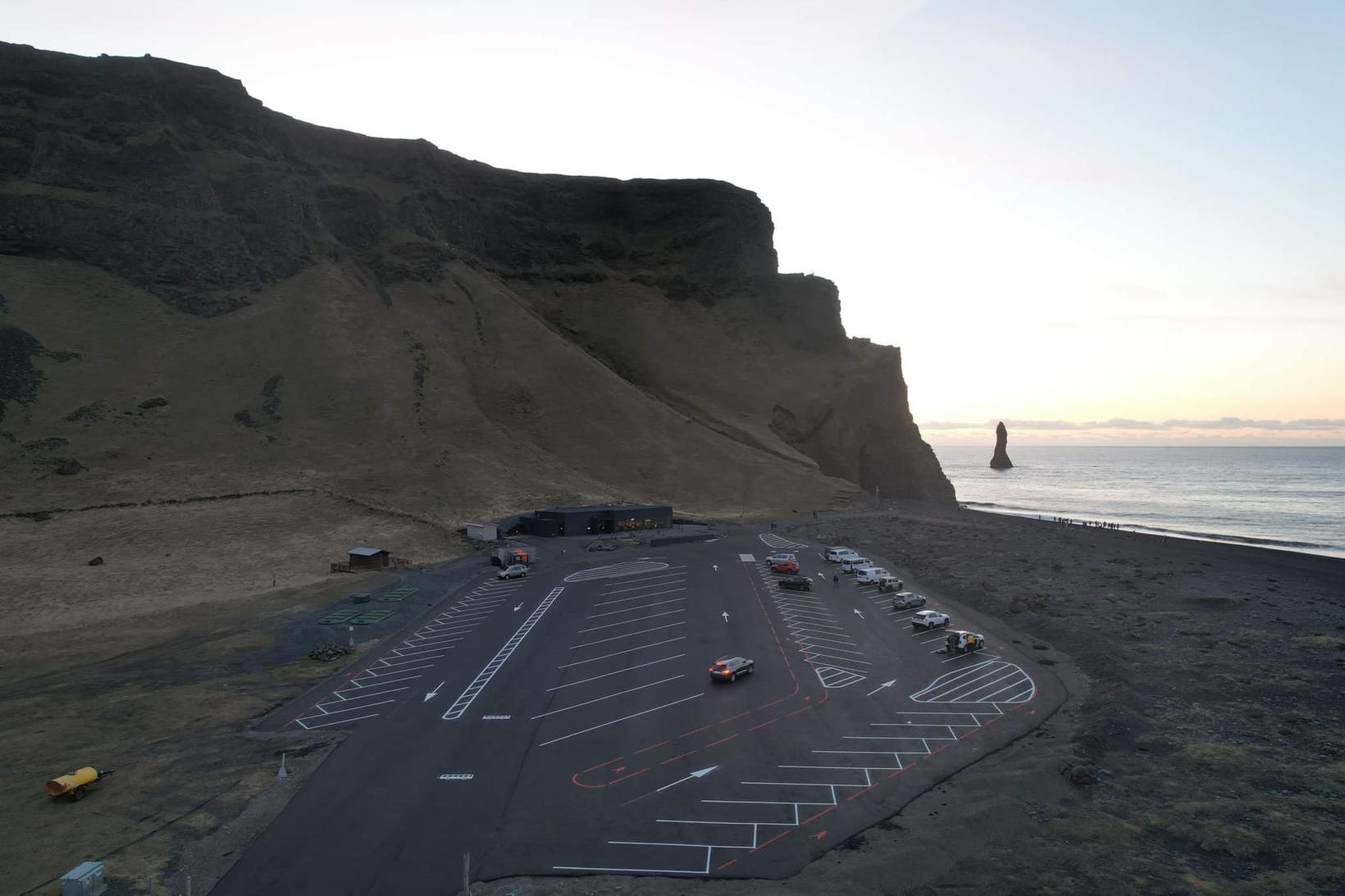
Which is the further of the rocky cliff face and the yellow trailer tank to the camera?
the rocky cliff face

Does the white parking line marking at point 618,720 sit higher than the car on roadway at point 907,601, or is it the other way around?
the car on roadway at point 907,601

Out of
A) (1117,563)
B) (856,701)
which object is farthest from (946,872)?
(1117,563)

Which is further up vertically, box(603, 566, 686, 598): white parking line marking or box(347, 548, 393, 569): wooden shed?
box(347, 548, 393, 569): wooden shed

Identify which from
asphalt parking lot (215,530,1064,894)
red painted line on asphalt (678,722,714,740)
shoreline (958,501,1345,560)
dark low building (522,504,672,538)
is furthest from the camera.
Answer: shoreline (958,501,1345,560)

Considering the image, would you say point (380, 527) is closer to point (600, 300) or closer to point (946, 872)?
point (946, 872)

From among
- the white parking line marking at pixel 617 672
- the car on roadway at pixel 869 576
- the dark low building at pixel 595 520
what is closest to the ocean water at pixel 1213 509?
the car on roadway at pixel 869 576

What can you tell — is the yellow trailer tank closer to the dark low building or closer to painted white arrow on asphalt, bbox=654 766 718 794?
painted white arrow on asphalt, bbox=654 766 718 794

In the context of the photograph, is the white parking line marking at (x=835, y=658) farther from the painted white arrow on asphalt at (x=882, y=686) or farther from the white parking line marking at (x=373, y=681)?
the white parking line marking at (x=373, y=681)

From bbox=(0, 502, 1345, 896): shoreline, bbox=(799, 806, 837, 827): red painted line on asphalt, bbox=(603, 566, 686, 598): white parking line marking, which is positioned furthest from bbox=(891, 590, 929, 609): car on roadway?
bbox=(799, 806, 837, 827): red painted line on asphalt
